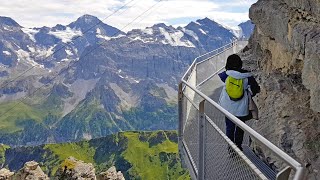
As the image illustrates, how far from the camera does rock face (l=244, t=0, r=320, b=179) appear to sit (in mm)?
9164

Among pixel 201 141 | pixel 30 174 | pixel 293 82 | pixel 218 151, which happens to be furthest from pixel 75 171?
pixel 218 151

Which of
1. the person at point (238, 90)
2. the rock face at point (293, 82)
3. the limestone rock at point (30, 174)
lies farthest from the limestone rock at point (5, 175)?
the person at point (238, 90)

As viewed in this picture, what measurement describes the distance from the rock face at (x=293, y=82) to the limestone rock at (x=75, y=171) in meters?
35.3

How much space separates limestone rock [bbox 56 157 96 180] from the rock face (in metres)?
35.3

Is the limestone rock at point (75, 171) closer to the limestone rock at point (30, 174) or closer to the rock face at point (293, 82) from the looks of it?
the limestone rock at point (30, 174)

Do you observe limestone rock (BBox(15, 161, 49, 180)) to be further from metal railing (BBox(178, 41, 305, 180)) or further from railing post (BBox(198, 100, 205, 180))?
railing post (BBox(198, 100, 205, 180))

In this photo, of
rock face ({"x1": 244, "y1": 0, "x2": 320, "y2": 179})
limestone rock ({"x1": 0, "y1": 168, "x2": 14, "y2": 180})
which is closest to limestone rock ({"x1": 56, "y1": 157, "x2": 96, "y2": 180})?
limestone rock ({"x1": 0, "y1": 168, "x2": 14, "y2": 180})

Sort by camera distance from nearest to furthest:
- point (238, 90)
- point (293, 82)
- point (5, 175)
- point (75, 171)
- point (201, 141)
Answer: point (201, 141), point (238, 90), point (293, 82), point (75, 171), point (5, 175)

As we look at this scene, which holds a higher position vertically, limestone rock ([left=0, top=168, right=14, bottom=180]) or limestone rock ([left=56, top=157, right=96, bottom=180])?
limestone rock ([left=56, top=157, right=96, bottom=180])

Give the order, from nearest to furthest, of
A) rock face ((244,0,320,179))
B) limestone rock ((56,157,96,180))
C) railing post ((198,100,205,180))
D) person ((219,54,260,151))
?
railing post ((198,100,205,180)) < person ((219,54,260,151)) < rock face ((244,0,320,179)) < limestone rock ((56,157,96,180))

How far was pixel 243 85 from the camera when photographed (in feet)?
29.7

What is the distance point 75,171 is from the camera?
48.9 metres

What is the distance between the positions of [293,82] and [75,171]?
39844mm

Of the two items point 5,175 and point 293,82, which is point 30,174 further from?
point 293,82
